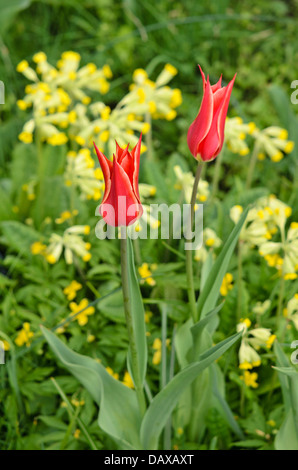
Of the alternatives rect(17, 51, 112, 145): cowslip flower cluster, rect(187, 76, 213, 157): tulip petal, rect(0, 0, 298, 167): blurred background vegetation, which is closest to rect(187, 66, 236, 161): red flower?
rect(187, 76, 213, 157): tulip petal

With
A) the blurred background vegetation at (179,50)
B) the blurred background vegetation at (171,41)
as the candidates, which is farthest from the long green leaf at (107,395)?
the blurred background vegetation at (171,41)

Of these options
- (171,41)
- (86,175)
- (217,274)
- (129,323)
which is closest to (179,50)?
(171,41)

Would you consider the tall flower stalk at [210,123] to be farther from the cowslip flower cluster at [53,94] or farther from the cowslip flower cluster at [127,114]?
the cowslip flower cluster at [53,94]

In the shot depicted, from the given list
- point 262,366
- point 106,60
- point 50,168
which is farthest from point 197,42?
point 262,366

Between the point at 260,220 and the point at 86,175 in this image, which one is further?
the point at 86,175

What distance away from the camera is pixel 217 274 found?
3.51ft

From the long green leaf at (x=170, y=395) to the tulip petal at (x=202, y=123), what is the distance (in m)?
0.35

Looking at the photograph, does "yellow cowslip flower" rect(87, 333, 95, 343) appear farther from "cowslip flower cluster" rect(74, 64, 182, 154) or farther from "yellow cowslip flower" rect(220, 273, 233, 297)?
"cowslip flower cluster" rect(74, 64, 182, 154)

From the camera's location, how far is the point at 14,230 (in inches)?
68.2

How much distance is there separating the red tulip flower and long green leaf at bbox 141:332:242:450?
0.31 m

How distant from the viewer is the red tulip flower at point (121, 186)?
0.80 meters

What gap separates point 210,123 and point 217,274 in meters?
0.35

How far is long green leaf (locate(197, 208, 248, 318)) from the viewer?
39.4 inches

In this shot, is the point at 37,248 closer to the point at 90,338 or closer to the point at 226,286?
the point at 90,338
